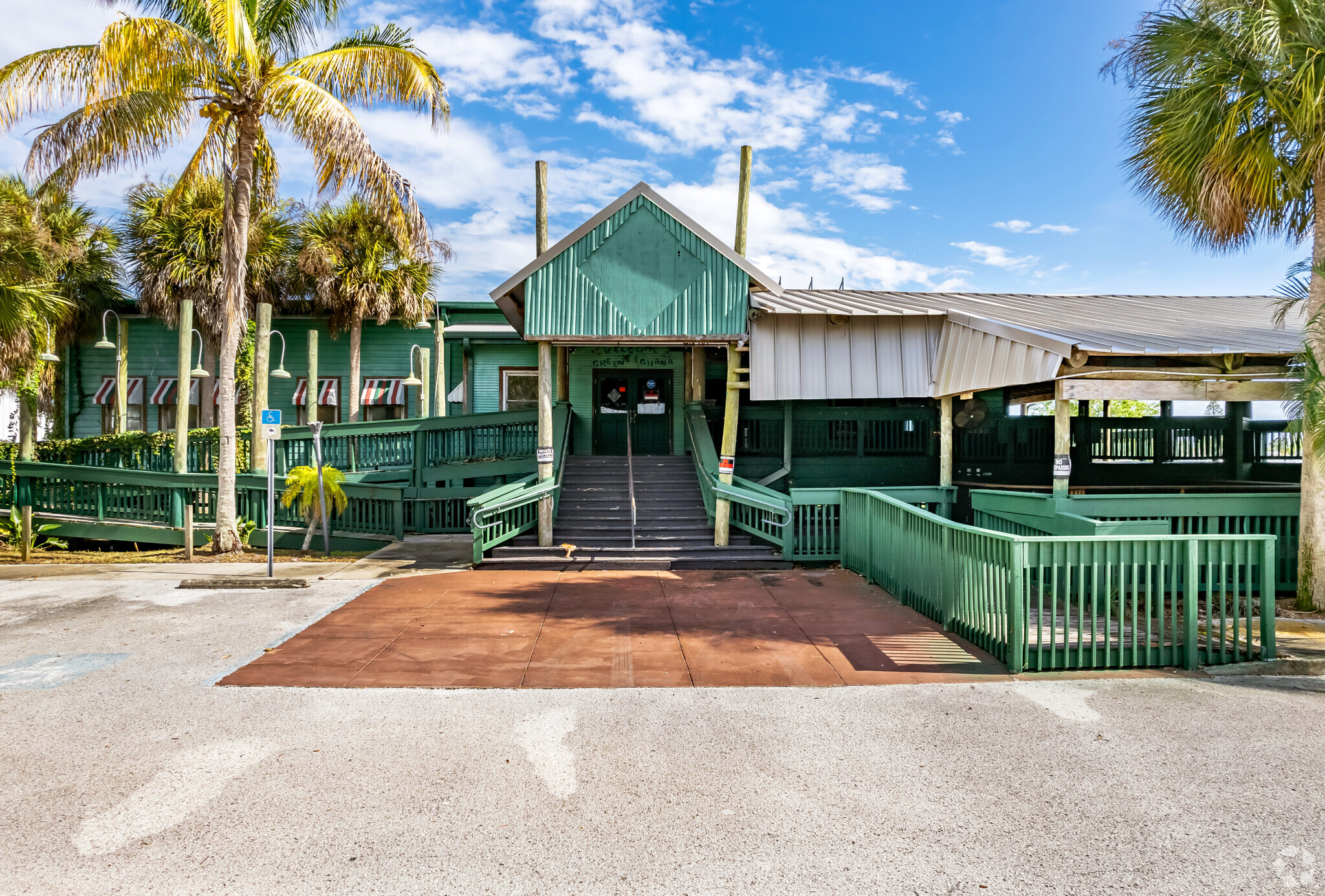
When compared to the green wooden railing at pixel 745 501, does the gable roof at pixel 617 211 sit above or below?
above

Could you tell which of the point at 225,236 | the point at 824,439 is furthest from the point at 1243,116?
the point at 225,236

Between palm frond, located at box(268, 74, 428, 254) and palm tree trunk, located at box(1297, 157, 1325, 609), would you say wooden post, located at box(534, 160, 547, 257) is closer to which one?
palm frond, located at box(268, 74, 428, 254)

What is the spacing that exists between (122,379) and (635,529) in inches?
626

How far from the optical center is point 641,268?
12.3 m

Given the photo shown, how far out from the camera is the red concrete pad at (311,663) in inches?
241

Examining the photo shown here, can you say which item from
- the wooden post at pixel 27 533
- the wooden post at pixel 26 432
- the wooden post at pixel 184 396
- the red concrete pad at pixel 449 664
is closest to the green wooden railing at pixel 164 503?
the wooden post at pixel 184 396

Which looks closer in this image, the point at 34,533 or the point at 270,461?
the point at 270,461

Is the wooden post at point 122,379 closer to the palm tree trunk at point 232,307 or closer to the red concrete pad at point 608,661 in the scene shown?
the palm tree trunk at point 232,307

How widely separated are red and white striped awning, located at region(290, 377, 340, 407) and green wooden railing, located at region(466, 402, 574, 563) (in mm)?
11282

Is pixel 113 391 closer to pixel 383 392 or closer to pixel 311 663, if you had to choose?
pixel 383 392

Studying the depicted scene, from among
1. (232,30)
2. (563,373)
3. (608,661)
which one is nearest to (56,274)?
(232,30)

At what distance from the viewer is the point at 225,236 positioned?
13.0 metres

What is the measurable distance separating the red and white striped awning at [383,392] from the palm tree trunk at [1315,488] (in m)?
19.7

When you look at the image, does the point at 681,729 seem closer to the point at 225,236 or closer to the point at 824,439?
the point at 824,439
